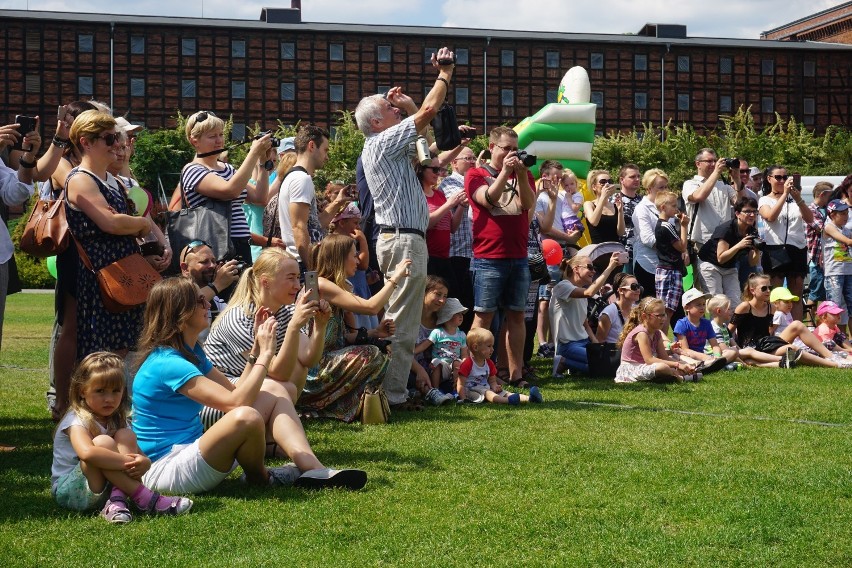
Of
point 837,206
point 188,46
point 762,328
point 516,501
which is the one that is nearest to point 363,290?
point 516,501

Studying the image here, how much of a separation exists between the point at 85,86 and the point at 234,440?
220 feet

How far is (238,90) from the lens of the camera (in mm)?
69688

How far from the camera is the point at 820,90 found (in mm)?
76625

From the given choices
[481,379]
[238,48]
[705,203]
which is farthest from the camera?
[238,48]

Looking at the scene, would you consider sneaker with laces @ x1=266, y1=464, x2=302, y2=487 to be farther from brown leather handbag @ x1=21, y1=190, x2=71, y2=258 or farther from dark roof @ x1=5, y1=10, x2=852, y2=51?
dark roof @ x1=5, y1=10, x2=852, y2=51

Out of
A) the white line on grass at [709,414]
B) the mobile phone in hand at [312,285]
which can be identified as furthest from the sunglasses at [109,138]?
the white line on grass at [709,414]

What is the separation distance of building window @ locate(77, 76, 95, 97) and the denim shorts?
6266 cm

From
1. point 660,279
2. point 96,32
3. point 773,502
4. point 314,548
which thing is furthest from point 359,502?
point 96,32

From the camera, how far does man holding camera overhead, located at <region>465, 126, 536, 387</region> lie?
9.66m

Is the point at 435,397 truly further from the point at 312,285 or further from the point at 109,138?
the point at 109,138

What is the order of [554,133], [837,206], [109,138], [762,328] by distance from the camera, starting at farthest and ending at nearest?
[554,133] < [837,206] < [762,328] < [109,138]

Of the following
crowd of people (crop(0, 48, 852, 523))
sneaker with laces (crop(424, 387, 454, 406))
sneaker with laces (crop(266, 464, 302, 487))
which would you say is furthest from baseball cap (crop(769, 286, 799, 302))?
sneaker with laces (crop(266, 464, 302, 487))

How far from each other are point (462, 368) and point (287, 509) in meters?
3.91

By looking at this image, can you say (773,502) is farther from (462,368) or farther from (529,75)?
(529,75)
